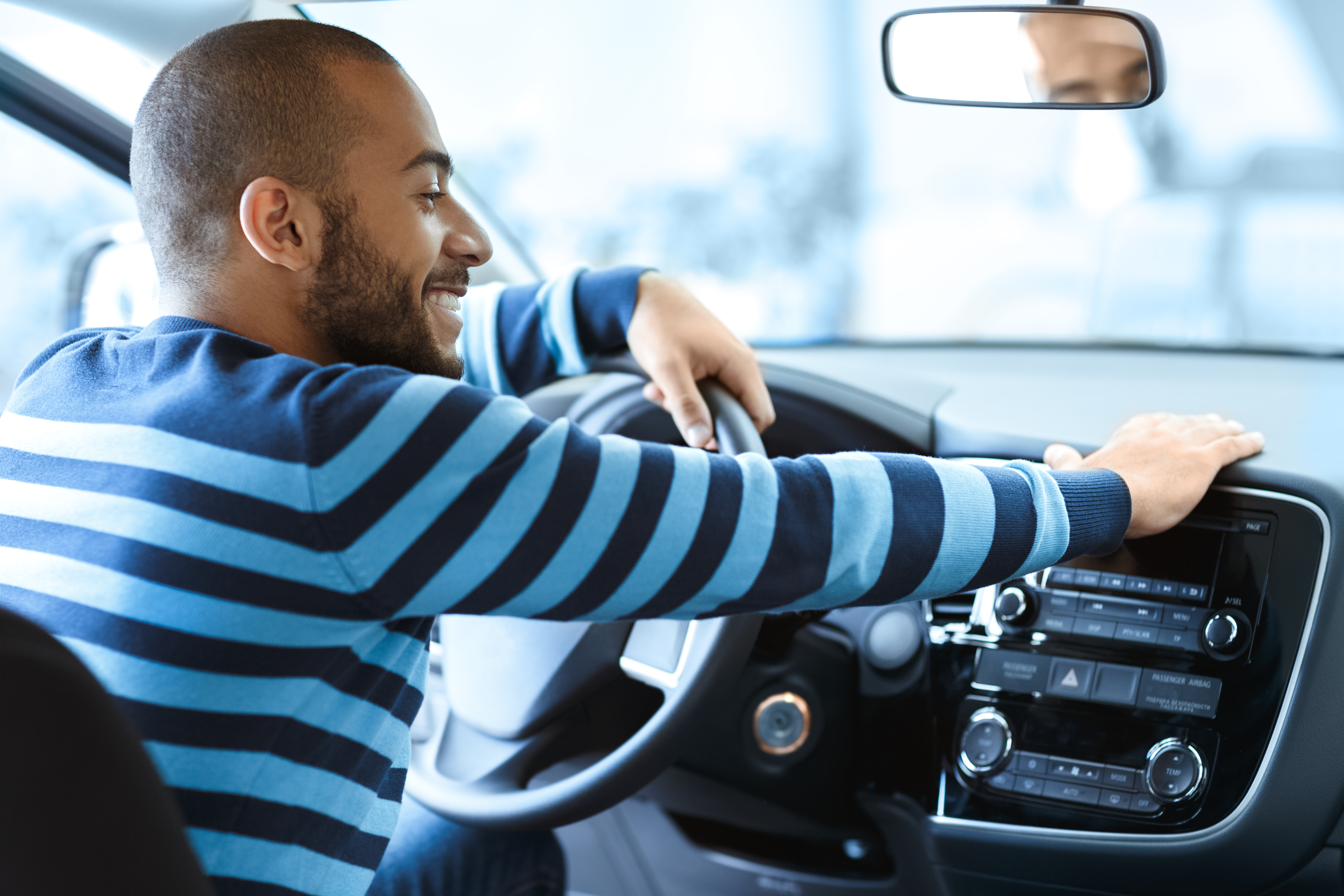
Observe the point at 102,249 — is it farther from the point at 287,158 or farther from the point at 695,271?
the point at 695,271

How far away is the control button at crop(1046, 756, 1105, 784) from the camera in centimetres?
114

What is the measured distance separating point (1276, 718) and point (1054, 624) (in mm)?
222

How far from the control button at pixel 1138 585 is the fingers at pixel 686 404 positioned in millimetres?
460

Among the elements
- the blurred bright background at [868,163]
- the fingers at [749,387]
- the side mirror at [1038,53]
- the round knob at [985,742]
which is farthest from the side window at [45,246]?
the round knob at [985,742]

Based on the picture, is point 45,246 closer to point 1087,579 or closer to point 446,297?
point 446,297

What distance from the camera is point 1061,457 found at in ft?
3.85

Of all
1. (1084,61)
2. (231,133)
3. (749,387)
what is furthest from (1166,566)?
(231,133)

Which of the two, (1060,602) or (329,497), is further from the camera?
(1060,602)

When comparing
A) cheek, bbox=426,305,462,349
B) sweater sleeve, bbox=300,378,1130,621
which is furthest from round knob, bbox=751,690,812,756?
cheek, bbox=426,305,462,349

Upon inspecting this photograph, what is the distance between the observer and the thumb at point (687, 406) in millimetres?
1140

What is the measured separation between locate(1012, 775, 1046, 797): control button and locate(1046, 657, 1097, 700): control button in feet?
0.31

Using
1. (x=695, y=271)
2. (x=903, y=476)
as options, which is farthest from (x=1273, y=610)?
(x=695, y=271)

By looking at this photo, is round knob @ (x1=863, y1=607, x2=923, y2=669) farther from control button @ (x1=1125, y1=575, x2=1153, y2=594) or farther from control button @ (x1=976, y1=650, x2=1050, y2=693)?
control button @ (x1=1125, y1=575, x2=1153, y2=594)

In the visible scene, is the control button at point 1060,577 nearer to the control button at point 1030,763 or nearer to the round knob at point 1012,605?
the round knob at point 1012,605
